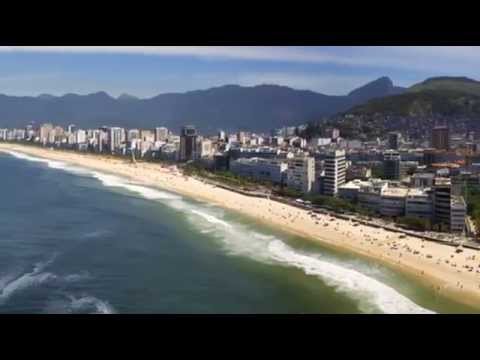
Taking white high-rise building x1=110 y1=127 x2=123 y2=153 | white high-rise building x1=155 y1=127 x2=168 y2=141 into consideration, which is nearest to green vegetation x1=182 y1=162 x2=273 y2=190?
white high-rise building x1=155 y1=127 x2=168 y2=141

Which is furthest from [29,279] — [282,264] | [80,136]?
[80,136]

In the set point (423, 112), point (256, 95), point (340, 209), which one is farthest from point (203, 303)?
point (256, 95)

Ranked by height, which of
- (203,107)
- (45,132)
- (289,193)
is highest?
(203,107)

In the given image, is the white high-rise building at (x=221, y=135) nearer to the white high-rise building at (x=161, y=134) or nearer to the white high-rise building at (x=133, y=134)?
the white high-rise building at (x=161, y=134)

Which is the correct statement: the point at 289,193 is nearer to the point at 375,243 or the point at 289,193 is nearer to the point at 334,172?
the point at 334,172

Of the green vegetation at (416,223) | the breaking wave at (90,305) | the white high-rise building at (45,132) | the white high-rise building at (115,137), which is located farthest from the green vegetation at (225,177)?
the white high-rise building at (45,132)
